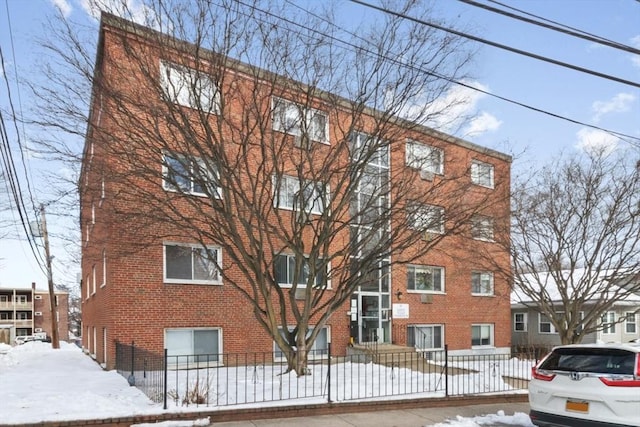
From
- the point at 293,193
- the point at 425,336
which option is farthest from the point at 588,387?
the point at 425,336

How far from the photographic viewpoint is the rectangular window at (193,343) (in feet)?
51.2

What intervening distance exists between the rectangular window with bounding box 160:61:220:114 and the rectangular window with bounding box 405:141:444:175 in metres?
4.96

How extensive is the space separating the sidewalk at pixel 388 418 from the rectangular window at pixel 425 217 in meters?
4.37

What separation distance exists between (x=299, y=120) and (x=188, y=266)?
20.5 feet

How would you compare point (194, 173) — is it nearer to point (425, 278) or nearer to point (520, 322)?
point (425, 278)

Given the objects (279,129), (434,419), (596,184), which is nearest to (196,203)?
(279,129)

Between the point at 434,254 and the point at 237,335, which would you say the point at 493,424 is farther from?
the point at 434,254

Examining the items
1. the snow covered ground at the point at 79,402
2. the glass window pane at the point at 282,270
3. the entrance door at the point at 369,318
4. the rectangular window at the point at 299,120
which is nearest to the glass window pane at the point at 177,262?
the glass window pane at the point at 282,270

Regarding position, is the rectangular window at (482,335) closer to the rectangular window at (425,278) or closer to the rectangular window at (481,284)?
the rectangular window at (481,284)

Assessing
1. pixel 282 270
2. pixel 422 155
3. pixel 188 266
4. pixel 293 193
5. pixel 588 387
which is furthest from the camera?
pixel 282 270

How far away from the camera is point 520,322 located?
33375 mm

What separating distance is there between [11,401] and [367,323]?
12994 millimetres

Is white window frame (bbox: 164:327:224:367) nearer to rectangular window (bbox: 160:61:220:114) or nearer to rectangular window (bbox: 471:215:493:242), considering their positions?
rectangular window (bbox: 160:61:220:114)

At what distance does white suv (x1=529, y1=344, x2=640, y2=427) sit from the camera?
7270 millimetres
